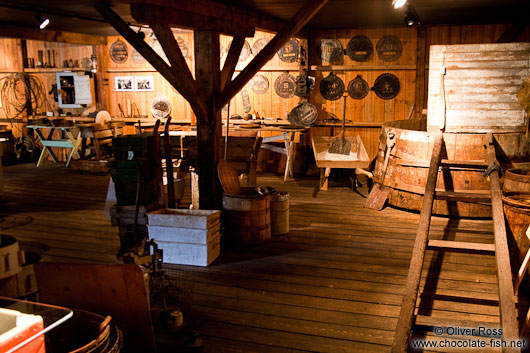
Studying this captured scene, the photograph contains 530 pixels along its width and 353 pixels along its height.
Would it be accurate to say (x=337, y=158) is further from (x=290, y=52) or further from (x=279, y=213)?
(x=290, y=52)

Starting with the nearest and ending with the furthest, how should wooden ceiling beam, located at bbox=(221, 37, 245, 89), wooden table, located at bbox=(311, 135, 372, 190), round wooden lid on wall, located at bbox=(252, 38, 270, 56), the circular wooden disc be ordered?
the circular wooden disc, wooden ceiling beam, located at bbox=(221, 37, 245, 89), wooden table, located at bbox=(311, 135, 372, 190), round wooden lid on wall, located at bbox=(252, 38, 270, 56)

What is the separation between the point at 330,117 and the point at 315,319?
7.53m

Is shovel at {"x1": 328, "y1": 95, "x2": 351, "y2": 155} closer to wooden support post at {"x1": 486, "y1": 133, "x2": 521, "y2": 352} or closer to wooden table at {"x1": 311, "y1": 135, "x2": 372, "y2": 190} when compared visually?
wooden table at {"x1": 311, "y1": 135, "x2": 372, "y2": 190}

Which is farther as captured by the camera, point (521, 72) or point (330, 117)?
point (330, 117)

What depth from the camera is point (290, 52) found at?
11.2 meters

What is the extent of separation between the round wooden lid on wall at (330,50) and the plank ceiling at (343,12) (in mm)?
449

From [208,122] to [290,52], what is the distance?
564 centimetres

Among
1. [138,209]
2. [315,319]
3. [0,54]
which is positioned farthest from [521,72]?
[0,54]

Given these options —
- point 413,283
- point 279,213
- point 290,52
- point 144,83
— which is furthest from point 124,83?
point 413,283

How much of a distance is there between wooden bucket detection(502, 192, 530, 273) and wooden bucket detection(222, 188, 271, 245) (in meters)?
2.68

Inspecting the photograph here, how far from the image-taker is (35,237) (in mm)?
6516

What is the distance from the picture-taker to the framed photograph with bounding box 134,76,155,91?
12.5 metres

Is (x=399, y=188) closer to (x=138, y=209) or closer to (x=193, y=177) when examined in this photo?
(x=193, y=177)

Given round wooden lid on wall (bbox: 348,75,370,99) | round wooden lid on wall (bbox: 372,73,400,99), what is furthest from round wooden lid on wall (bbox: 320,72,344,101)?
round wooden lid on wall (bbox: 372,73,400,99)
